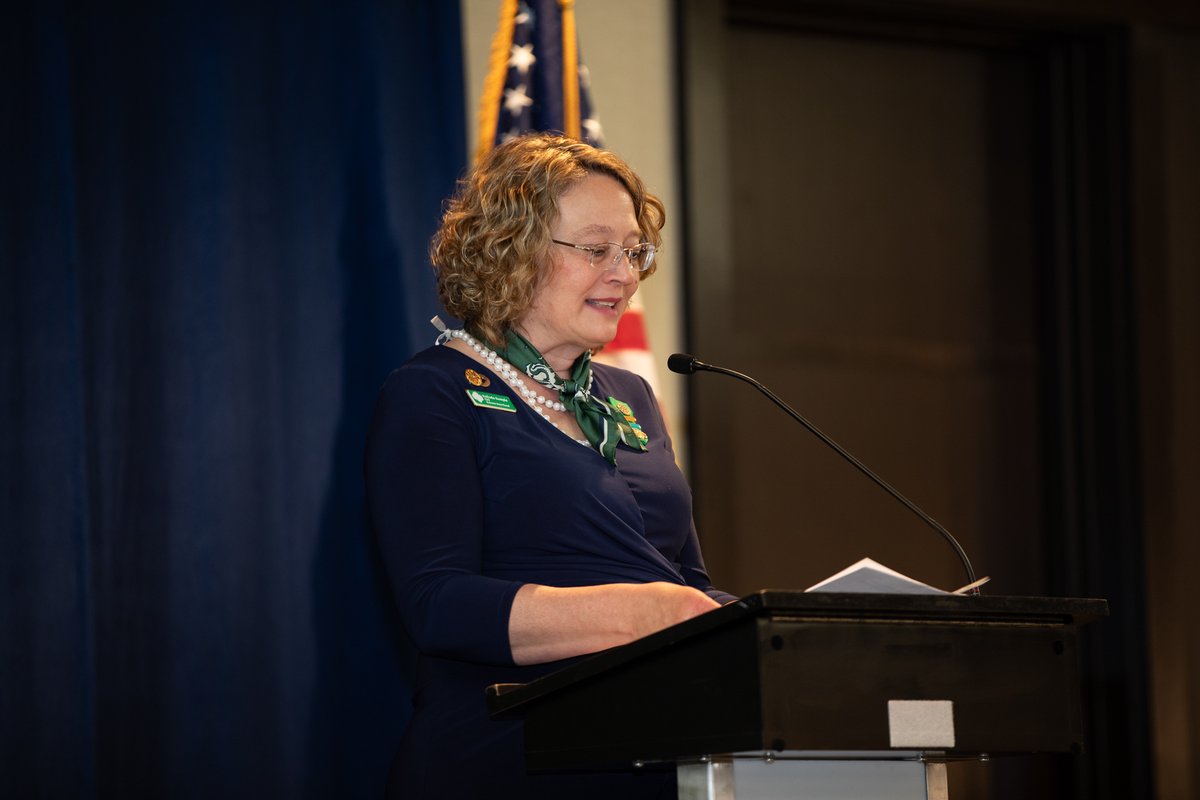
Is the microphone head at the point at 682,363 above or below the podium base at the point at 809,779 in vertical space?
above

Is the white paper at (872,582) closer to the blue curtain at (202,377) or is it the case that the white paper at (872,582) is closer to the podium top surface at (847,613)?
the podium top surface at (847,613)

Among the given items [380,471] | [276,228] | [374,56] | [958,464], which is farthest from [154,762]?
[958,464]

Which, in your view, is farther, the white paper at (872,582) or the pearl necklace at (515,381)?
the pearl necklace at (515,381)

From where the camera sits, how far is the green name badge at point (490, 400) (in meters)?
1.95

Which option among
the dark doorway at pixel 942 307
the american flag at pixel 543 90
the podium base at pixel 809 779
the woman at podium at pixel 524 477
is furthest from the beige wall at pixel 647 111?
the podium base at pixel 809 779

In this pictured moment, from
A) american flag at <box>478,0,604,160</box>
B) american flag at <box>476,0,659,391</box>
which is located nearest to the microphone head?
american flag at <box>476,0,659,391</box>

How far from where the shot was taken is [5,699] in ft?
8.99

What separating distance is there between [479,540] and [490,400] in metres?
0.21

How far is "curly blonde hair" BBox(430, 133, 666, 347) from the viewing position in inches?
82.3

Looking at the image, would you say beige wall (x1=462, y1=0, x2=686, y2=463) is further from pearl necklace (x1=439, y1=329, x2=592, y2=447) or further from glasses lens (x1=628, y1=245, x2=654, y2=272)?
pearl necklace (x1=439, y1=329, x2=592, y2=447)

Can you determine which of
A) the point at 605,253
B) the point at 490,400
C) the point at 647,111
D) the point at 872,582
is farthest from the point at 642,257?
the point at 647,111

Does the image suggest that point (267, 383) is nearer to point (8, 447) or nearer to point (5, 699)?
point (8, 447)

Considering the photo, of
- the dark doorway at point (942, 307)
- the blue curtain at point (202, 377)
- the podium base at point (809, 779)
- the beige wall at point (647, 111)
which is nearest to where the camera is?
the podium base at point (809, 779)

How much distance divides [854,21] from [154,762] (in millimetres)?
2598
